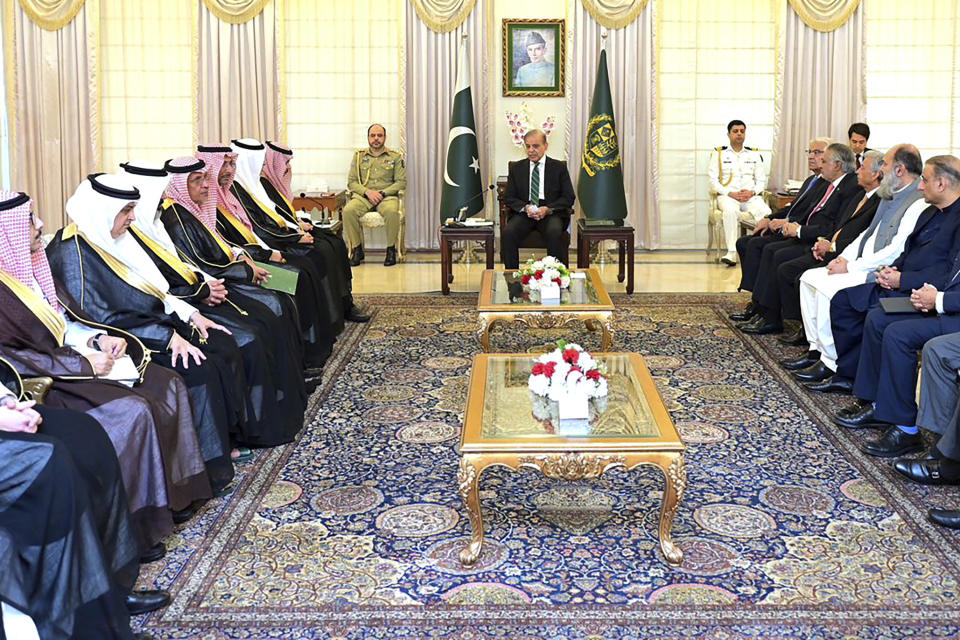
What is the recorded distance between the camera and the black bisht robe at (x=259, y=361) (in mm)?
5293

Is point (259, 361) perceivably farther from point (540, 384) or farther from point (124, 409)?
point (540, 384)

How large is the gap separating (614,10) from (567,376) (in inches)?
323

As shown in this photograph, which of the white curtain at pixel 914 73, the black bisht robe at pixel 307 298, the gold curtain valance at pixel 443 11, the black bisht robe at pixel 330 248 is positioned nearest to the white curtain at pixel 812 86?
the white curtain at pixel 914 73

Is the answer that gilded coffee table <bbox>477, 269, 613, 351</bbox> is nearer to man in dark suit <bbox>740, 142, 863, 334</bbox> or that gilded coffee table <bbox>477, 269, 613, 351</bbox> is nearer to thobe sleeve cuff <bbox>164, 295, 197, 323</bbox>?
man in dark suit <bbox>740, 142, 863, 334</bbox>

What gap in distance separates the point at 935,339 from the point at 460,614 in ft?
8.63

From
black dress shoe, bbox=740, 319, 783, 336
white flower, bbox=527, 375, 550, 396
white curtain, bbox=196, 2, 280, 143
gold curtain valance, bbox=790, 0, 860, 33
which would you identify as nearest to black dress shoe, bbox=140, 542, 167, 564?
white flower, bbox=527, 375, 550, 396

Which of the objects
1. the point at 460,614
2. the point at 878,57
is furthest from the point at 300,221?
the point at 878,57

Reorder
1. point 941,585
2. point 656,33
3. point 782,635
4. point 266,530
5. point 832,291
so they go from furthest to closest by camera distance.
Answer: point 656,33
point 832,291
point 266,530
point 941,585
point 782,635

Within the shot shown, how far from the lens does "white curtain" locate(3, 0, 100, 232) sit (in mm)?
11938

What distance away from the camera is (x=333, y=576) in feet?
12.8

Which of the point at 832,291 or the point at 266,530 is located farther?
the point at 832,291

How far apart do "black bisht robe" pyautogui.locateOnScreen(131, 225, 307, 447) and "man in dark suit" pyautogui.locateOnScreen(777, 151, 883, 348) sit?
3.54m

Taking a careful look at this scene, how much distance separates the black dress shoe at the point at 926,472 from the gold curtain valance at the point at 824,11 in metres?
8.03

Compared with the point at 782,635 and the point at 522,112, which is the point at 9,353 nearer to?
the point at 782,635
